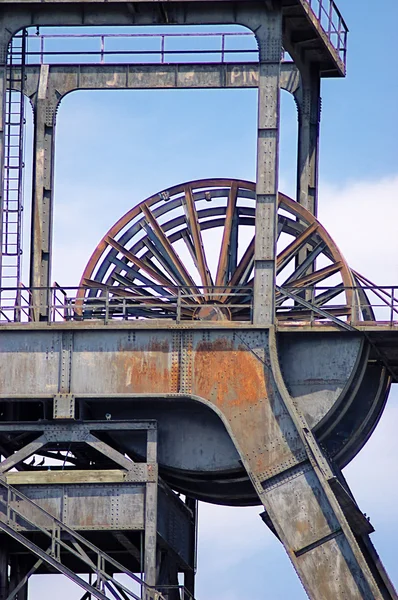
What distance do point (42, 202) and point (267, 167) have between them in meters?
6.72

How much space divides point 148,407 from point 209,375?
1.81 m

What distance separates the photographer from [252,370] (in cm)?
4400

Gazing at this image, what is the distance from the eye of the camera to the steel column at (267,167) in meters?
44.2

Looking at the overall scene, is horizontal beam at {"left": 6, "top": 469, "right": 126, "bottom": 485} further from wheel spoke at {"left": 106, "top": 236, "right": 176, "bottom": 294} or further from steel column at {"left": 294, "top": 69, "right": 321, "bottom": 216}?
steel column at {"left": 294, "top": 69, "right": 321, "bottom": 216}

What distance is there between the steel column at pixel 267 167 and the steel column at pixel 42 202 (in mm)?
5968

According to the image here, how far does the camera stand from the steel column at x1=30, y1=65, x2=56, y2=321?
48844 mm

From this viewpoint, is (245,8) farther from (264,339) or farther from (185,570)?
(185,570)

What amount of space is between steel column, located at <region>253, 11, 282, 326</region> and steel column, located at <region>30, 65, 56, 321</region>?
5.97m

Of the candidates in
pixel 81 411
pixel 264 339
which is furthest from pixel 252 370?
pixel 81 411

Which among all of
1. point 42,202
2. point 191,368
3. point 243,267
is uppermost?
point 42,202

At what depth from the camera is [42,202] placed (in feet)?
162

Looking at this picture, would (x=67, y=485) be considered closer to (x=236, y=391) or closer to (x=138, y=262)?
(x=236, y=391)

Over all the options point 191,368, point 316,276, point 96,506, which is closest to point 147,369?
point 191,368

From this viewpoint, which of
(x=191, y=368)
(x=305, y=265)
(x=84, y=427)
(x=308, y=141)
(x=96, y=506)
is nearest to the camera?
(x=191, y=368)
